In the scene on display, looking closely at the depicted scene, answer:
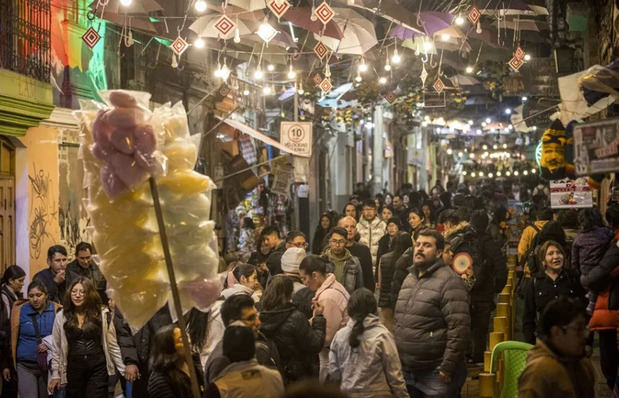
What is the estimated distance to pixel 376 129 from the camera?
50.5 meters

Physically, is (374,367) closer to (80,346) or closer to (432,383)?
(432,383)

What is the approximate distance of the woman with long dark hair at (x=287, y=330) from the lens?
816 centimetres

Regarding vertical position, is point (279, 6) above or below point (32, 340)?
above

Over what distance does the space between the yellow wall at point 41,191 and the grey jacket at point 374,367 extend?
860cm

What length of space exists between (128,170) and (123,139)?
212mm

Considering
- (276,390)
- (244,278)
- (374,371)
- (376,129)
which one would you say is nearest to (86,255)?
(244,278)

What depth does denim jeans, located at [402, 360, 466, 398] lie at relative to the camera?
870cm

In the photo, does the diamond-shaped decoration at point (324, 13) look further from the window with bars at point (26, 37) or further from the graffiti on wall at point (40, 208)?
the graffiti on wall at point (40, 208)

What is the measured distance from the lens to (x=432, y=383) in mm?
8742

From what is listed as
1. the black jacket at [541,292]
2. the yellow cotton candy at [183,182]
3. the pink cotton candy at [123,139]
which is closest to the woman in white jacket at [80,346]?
the yellow cotton candy at [183,182]

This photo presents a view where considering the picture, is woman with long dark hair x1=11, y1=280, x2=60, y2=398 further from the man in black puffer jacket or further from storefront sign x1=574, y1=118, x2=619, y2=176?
storefront sign x1=574, y1=118, x2=619, y2=176

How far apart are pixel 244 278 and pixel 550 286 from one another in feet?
11.1

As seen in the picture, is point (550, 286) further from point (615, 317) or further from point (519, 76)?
point (519, 76)

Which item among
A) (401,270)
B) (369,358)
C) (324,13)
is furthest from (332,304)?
(324,13)
